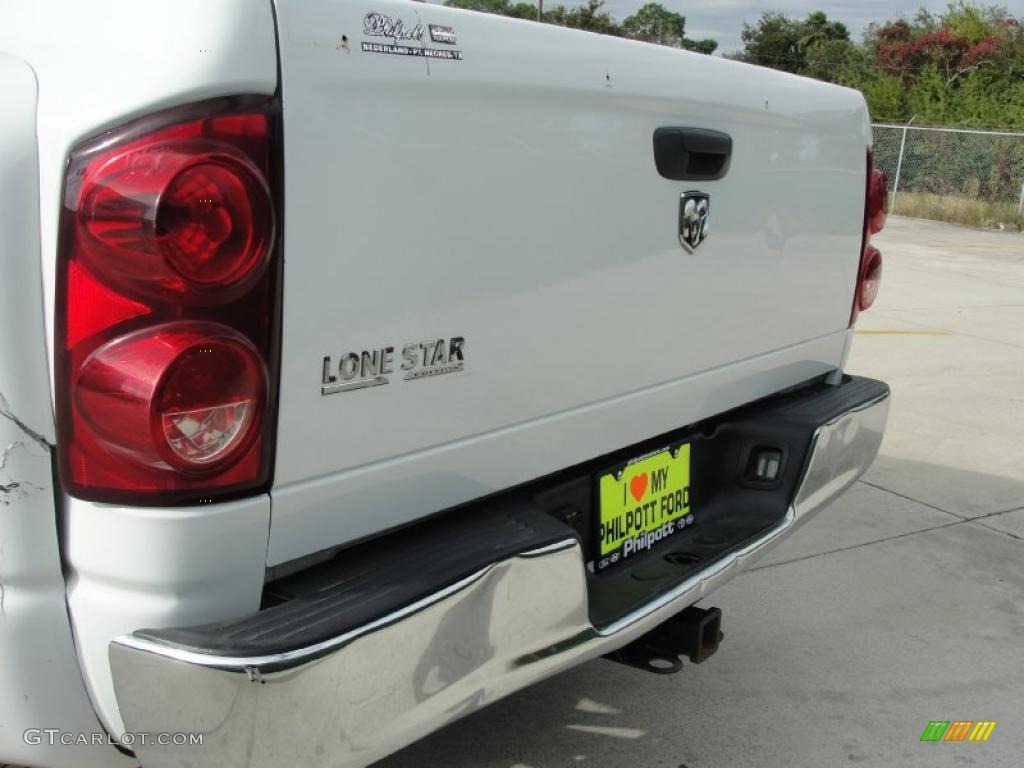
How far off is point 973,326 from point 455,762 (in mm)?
7617

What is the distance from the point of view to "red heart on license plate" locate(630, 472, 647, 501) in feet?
8.75

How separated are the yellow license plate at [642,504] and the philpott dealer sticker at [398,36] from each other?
3.58 feet

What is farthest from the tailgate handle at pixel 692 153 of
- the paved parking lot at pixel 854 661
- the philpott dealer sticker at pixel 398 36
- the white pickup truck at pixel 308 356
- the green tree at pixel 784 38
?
the green tree at pixel 784 38

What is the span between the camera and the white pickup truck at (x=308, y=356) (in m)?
1.62

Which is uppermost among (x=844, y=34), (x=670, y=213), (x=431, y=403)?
(x=844, y=34)

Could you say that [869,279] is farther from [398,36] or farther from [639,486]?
[398,36]

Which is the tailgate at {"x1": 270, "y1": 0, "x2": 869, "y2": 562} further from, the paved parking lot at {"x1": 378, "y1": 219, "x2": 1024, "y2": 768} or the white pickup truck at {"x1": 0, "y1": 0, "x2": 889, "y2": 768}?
the paved parking lot at {"x1": 378, "y1": 219, "x2": 1024, "y2": 768}

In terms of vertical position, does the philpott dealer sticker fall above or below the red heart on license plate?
above

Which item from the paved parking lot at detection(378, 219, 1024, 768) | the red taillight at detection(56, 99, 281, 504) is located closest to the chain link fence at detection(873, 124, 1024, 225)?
the paved parking lot at detection(378, 219, 1024, 768)

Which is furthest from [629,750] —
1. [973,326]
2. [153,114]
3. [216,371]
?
[973,326]

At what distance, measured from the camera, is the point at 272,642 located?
1673 mm

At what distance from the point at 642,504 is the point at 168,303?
1423mm

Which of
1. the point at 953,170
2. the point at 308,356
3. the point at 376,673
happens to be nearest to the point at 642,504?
the point at 376,673

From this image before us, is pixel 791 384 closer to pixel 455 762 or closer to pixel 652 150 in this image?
pixel 652 150
